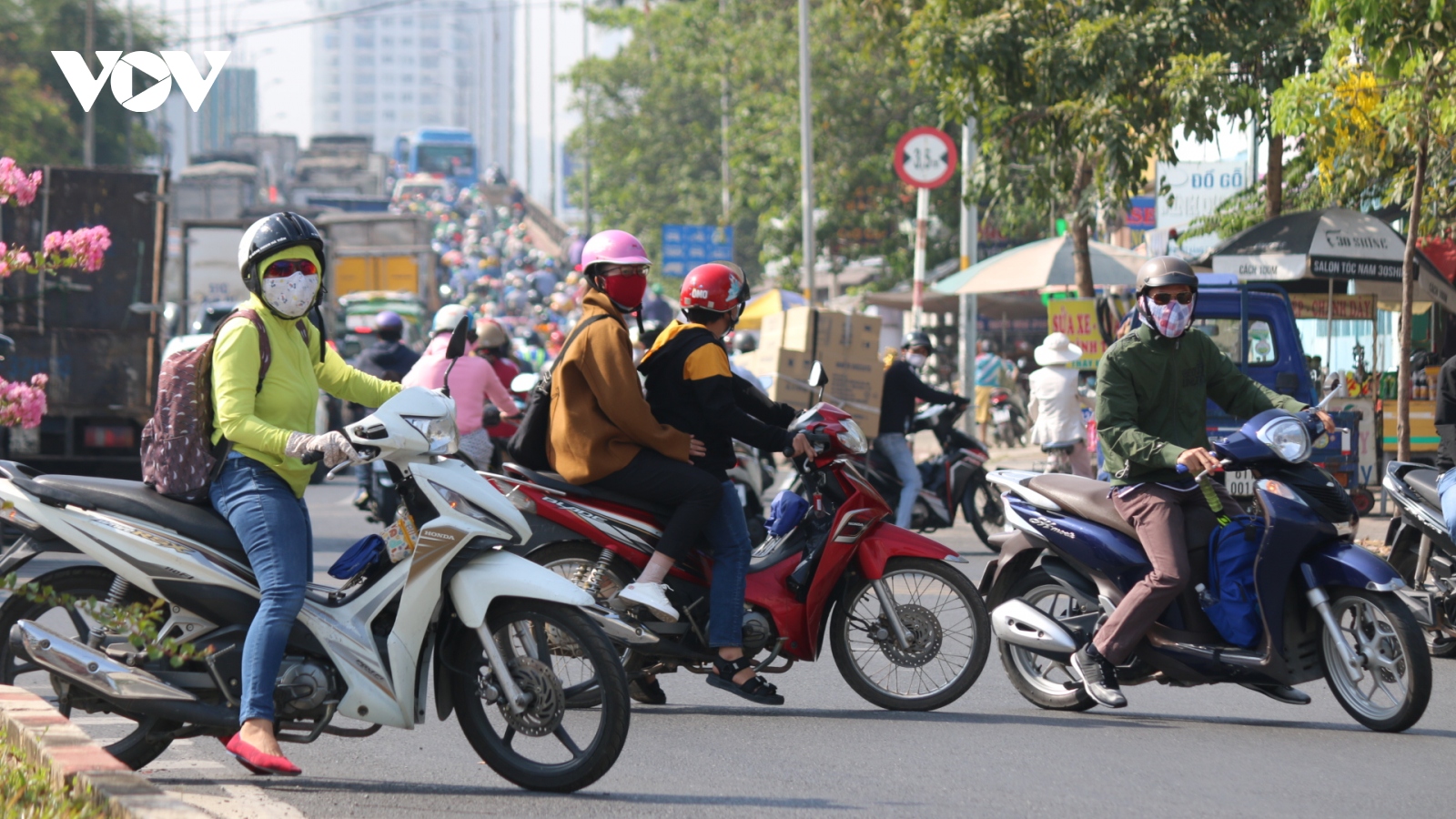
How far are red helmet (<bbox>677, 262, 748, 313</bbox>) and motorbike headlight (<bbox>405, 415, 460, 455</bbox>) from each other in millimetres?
1540

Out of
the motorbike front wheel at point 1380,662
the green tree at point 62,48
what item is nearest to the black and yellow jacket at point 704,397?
the motorbike front wheel at point 1380,662

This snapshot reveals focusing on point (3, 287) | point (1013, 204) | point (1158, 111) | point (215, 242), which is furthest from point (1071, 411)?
point (215, 242)

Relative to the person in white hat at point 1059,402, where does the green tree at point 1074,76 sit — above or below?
above

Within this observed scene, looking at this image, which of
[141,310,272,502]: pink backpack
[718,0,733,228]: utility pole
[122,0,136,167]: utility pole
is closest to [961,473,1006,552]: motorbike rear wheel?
[141,310,272,502]: pink backpack

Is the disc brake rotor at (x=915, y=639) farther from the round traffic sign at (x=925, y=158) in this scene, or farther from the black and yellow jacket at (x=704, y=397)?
the round traffic sign at (x=925, y=158)

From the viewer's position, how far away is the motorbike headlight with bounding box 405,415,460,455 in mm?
4965

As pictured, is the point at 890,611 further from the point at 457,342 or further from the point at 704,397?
the point at 457,342

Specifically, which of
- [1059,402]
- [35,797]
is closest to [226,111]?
[1059,402]

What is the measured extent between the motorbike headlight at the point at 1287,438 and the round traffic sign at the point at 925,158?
12.4 m

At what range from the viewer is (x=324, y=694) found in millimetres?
5008

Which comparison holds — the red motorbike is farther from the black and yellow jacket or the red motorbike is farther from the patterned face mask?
the patterned face mask

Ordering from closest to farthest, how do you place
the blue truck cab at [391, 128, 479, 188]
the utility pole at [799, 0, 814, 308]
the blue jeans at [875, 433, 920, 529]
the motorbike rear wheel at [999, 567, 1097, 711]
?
the motorbike rear wheel at [999, 567, 1097, 711]
the blue jeans at [875, 433, 920, 529]
the utility pole at [799, 0, 814, 308]
the blue truck cab at [391, 128, 479, 188]

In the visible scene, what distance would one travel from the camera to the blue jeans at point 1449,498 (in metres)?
7.02

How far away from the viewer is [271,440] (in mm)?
4926
